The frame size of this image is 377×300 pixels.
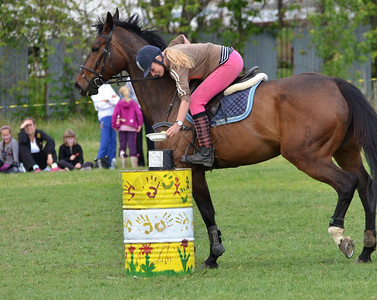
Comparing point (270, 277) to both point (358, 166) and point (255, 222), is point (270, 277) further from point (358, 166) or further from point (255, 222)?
point (255, 222)

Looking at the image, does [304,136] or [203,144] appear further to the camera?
[203,144]

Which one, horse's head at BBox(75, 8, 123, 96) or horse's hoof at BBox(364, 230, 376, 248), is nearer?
horse's hoof at BBox(364, 230, 376, 248)

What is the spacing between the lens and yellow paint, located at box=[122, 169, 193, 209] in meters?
7.47

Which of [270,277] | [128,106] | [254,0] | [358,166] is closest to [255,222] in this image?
[358,166]

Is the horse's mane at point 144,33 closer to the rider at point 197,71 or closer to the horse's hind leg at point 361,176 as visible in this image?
the rider at point 197,71

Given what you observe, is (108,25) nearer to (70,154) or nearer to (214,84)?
(214,84)

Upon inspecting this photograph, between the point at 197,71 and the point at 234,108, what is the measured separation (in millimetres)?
539

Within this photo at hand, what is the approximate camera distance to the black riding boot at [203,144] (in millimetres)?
8047

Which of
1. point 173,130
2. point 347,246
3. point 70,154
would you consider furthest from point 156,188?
point 70,154

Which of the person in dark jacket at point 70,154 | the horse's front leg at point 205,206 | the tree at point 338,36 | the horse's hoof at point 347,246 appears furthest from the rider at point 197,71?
the tree at point 338,36

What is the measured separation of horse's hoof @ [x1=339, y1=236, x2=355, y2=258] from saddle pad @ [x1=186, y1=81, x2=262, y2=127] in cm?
158

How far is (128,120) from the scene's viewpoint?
1797 centimetres

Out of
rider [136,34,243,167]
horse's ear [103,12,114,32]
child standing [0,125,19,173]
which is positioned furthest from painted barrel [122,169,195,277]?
child standing [0,125,19,173]

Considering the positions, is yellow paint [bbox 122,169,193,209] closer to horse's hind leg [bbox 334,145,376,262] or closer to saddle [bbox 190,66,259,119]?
saddle [bbox 190,66,259,119]
